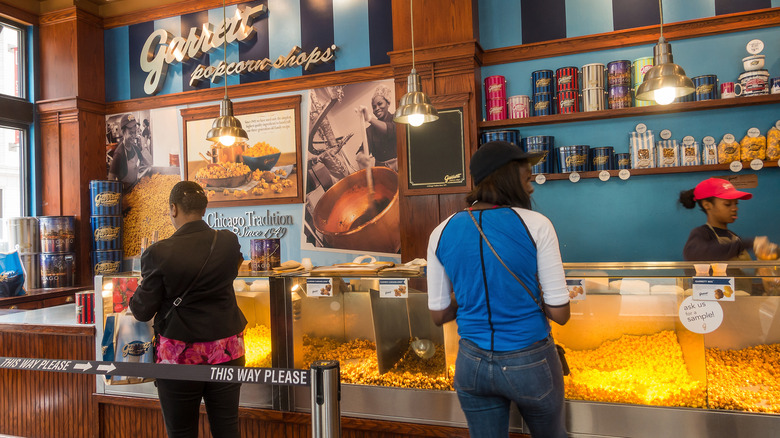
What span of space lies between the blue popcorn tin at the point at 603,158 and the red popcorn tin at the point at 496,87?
850 millimetres

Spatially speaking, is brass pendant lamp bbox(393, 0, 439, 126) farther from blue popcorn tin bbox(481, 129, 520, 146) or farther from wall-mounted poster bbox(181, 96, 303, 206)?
wall-mounted poster bbox(181, 96, 303, 206)

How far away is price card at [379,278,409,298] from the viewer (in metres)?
2.24

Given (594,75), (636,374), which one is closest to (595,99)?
(594,75)

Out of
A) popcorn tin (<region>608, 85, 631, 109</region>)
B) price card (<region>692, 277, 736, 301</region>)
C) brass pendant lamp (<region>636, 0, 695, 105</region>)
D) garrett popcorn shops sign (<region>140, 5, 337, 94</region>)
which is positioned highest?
garrett popcorn shops sign (<region>140, 5, 337, 94</region>)

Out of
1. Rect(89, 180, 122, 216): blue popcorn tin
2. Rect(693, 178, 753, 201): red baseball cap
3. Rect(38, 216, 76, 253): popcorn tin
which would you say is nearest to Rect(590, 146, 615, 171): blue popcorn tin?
Rect(693, 178, 753, 201): red baseball cap

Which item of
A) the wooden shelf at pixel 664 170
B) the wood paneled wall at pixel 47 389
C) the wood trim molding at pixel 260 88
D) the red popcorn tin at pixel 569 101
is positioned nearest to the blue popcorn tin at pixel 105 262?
the wood trim molding at pixel 260 88

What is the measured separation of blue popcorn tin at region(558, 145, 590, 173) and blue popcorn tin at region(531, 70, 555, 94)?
49 centimetres

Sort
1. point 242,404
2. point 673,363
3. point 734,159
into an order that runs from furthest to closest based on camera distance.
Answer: point 734,159, point 242,404, point 673,363

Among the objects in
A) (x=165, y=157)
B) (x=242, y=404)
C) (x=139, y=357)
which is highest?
(x=165, y=157)

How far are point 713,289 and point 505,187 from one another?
99 cm

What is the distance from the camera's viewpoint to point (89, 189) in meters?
5.43

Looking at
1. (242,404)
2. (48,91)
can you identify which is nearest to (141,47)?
(48,91)

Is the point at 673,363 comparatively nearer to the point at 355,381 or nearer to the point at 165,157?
the point at 355,381

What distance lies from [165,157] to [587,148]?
13.7ft
